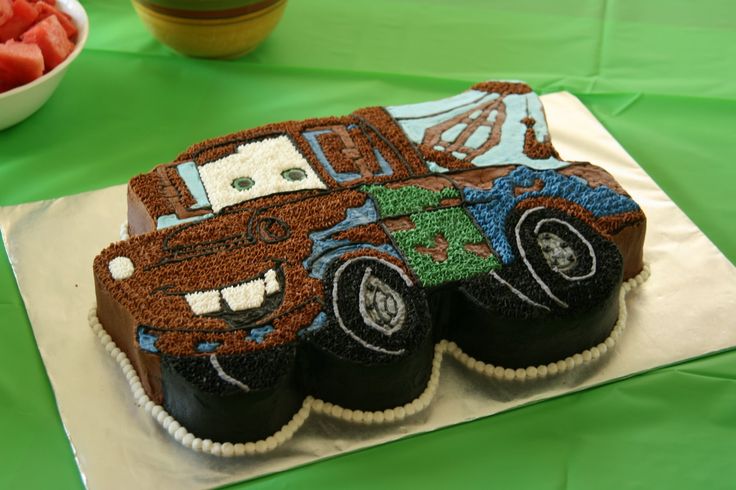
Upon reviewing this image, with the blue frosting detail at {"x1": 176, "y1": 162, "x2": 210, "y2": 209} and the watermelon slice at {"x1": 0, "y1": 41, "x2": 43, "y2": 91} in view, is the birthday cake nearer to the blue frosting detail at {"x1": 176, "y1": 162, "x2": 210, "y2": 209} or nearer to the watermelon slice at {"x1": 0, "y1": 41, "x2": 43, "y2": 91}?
the blue frosting detail at {"x1": 176, "y1": 162, "x2": 210, "y2": 209}

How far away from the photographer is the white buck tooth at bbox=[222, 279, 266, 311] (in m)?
1.44

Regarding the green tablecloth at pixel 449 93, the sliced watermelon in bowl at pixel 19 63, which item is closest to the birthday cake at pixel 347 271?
the green tablecloth at pixel 449 93

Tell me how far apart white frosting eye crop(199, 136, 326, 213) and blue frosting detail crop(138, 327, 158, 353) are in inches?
10.6

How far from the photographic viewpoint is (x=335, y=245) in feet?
5.02

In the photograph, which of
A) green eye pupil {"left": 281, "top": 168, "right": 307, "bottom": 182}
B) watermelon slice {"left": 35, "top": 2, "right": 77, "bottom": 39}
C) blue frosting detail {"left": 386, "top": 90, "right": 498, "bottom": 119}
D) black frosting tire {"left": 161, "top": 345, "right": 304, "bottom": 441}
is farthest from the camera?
watermelon slice {"left": 35, "top": 2, "right": 77, "bottom": 39}

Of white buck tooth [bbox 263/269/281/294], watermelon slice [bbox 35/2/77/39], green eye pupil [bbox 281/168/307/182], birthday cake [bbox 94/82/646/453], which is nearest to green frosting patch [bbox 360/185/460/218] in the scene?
birthday cake [bbox 94/82/646/453]

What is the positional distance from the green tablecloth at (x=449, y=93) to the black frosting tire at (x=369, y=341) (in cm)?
8

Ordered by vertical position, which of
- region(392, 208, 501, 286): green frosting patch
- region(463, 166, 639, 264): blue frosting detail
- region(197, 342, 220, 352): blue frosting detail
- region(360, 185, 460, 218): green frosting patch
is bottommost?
region(197, 342, 220, 352): blue frosting detail

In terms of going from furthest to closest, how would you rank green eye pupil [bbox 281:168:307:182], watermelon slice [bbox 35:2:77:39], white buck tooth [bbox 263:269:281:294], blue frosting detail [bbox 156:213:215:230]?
watermelon slice [bbox 35:2:77:39] → green eye pupil [bbox 281:168:307:182] → blue frosting detail [bbox 156:213:215:230] → white buck tooth [bbox 263:269:281:294]

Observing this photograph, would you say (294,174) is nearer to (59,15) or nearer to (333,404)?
(333,404)

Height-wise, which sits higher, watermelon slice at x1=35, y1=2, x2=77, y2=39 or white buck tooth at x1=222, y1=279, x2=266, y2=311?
white buck tooth at x1=222, y1=279, x2=266, y2=311

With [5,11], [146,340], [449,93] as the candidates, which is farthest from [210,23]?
[146,340]

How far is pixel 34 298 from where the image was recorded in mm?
1641

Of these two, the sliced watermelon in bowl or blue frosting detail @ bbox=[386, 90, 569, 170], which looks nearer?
blue frosting detail @ bbox=[386, 90, 569, 170]
